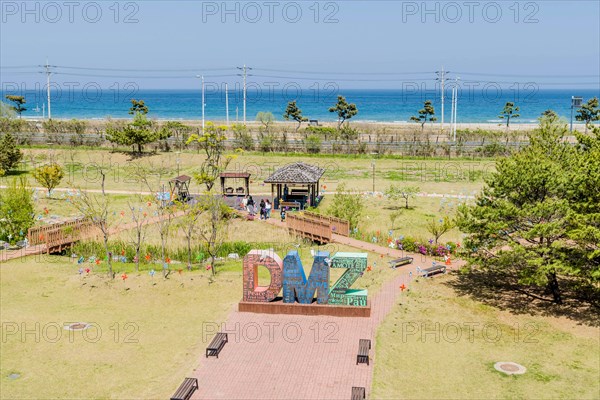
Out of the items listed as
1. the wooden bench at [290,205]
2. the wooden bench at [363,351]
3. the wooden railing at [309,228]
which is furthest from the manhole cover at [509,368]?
the wooden bench at [290,205]

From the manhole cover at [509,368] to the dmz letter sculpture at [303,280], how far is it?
19.3 ft

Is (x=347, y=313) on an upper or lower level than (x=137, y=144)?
lower

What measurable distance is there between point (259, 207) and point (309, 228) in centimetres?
824

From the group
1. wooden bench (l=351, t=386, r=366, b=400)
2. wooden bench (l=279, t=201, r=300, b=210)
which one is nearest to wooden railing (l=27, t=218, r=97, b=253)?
wooden bench (l=279, t=201, r=300, b=210)

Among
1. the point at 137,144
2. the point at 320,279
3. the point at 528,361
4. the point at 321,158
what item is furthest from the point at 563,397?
the point at 137,144

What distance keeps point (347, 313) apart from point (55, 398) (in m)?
11.0

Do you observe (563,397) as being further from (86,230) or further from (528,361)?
(86,230)

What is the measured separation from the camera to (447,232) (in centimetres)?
3478

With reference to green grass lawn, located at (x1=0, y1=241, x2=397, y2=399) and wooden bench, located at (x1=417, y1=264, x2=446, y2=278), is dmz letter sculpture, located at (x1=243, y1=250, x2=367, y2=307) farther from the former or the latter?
wooden bench, located at (x1=417, y1=264, x2=446, y2=278)

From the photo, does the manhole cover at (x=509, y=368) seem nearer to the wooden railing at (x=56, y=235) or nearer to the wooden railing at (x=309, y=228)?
the wooden railing at (x=309, y=228)

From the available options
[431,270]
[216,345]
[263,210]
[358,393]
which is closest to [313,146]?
[263,210]

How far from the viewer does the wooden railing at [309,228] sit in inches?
1329

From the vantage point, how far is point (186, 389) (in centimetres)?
1680

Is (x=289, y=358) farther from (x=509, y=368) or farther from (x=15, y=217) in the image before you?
(x=15, y=217)
